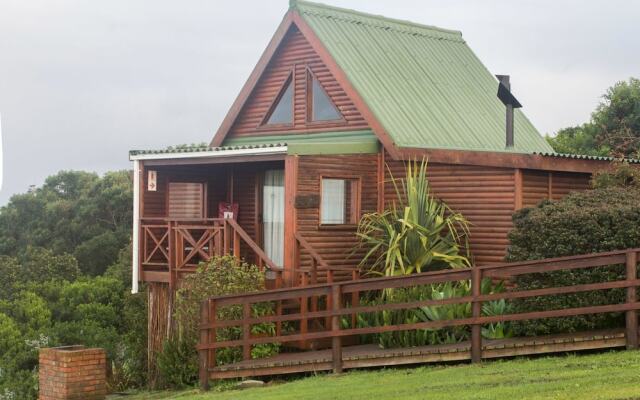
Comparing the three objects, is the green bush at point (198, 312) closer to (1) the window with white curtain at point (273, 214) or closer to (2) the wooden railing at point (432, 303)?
(2) the wooden railing at point (432, 303)

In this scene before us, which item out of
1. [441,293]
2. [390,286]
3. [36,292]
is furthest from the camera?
[36,292]

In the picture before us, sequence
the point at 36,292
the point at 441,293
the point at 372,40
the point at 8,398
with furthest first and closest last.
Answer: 1. the point at 36,292
2. the point at 8,398
3. the point at 372,40
4. the point at 441,293

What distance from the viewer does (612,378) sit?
1207 centimetres

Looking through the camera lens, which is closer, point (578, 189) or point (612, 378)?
point (612, 378)

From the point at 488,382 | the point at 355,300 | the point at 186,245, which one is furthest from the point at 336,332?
the point at 186,245

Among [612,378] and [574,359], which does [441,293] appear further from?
[612,378]

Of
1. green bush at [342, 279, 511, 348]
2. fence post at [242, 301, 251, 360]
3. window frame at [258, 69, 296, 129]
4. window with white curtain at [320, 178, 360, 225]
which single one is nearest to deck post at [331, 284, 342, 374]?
green bush at [342, 279, 511, 348]

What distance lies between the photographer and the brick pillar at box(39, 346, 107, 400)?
709 inches

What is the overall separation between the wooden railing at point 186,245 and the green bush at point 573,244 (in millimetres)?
5001

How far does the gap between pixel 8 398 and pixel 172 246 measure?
11.6 metres

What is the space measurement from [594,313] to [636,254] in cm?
116

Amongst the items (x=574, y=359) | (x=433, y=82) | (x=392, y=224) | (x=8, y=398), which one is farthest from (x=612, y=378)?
(x=8, y=398)

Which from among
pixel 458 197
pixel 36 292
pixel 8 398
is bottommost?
pixel 8 398

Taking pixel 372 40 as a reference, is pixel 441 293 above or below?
below
